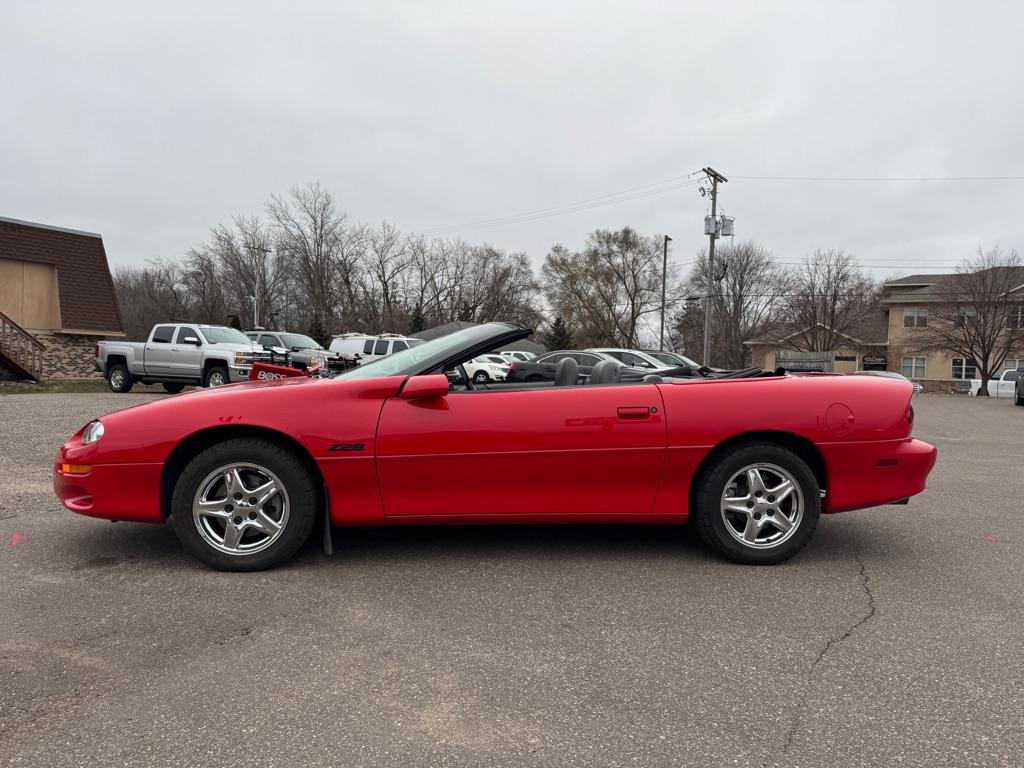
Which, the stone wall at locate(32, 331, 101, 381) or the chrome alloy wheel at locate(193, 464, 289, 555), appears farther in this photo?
the stone wall at locate(32, 331, 101, 381)

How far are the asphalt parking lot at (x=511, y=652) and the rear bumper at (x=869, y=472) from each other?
410 millimetres

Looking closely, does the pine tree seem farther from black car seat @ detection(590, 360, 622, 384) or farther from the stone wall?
black car seat @ detection(590, 360, 622, 384)

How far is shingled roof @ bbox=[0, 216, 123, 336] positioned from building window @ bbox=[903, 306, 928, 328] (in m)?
45.8

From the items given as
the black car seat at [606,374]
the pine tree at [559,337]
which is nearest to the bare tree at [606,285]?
the pine tree at [559,337]

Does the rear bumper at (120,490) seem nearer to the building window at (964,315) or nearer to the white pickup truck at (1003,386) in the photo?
the building window at (964,315)

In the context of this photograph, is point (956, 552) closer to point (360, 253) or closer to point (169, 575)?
point (169, 575)

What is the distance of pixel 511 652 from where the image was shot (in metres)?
2.79

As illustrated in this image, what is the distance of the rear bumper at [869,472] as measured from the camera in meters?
3.86

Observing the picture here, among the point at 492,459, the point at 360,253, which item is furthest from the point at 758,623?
the point at 360,253

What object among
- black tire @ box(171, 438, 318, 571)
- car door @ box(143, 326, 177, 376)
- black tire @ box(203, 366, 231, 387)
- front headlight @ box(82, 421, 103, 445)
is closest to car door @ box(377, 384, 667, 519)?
black tire @ box(171, 438, 318, 571)

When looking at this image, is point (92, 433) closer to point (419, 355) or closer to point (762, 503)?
point (419, 355)

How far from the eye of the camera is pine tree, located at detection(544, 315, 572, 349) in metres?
58.8

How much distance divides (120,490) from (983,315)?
40652 millimetres

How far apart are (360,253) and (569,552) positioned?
56.9m
